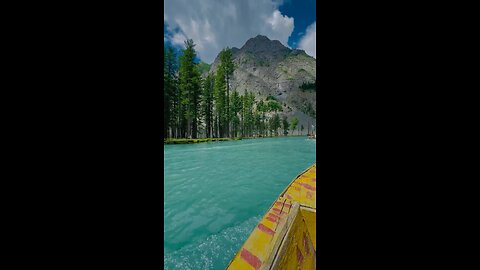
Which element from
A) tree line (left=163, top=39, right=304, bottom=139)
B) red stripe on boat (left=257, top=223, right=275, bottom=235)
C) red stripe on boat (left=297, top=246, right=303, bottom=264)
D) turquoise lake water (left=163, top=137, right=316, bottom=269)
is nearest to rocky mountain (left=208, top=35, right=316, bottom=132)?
tree line (left=163, top=39, right=304, bottom=139)

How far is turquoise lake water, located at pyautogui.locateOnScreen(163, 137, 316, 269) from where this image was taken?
15.3 ft

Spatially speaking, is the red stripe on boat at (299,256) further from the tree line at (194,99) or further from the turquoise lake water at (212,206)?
the tree line at (194,99)

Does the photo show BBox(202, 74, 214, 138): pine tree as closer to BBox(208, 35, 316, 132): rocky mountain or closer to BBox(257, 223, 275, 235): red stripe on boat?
BBox(257, 223, 275, 235): red stripe on boat

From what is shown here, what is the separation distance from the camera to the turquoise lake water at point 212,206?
465 centimetres

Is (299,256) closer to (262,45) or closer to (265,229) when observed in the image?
(265,229)

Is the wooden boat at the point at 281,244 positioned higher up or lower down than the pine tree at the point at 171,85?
lower down

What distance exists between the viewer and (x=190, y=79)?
30328mm

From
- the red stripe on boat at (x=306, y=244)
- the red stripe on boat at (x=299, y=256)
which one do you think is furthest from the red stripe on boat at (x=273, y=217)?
the red stripe on boat at (x=299, y=256)

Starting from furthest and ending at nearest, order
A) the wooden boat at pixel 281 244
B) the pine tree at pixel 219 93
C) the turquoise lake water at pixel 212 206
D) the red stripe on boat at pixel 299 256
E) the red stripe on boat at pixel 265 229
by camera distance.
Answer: the pine tree at pixel 219 93
the turquoise lake water at pixel 212 206
the red stripe on boat at pixel 265 229
the red stripe on boat at pixel 299 256
the wooden boat at pixel 281 244

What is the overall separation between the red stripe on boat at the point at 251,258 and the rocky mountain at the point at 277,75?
3689 inches

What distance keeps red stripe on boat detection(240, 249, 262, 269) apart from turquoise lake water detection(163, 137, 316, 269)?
2290mm
